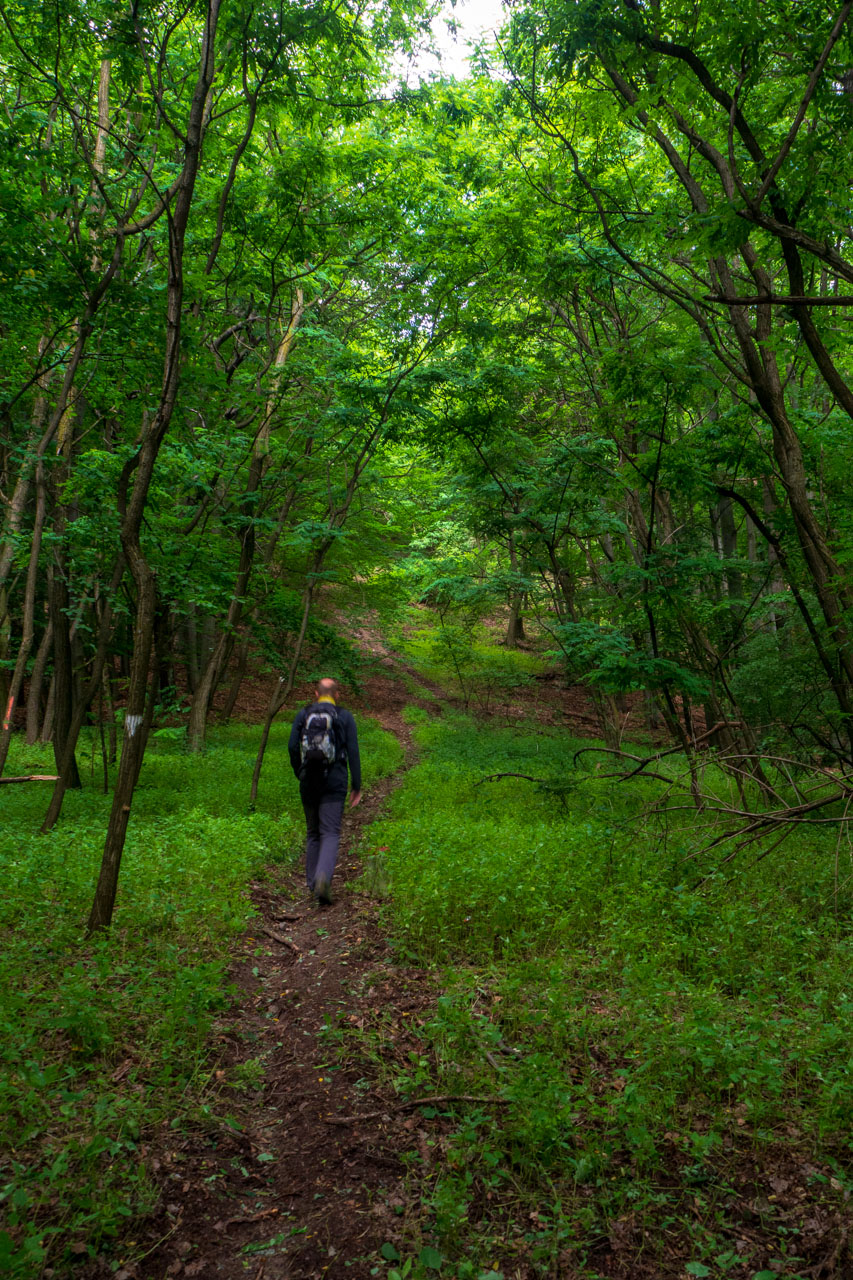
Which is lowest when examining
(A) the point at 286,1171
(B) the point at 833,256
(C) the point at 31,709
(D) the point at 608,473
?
(A) the point at 286,1171

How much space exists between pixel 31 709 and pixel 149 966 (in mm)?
13800

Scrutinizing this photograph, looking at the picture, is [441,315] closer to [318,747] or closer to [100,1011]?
[318,747]

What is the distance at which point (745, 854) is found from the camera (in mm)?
7227

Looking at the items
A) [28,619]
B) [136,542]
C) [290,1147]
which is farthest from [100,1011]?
[28,619]

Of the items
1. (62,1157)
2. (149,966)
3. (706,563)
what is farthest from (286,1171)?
(706,563)

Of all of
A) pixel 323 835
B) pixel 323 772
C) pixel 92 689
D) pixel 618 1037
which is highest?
pixel 92 689

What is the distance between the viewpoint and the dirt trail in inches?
102

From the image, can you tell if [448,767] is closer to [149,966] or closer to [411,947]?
[411,947]

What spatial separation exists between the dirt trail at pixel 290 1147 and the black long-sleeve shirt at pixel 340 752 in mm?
1881

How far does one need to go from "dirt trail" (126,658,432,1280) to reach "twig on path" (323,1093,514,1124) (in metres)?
0.02

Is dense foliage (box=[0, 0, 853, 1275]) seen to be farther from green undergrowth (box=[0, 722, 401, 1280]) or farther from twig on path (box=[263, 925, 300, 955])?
twig on path (box=[263, 925, 300, 955])

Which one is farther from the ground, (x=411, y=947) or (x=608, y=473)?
(x=608, y=473)

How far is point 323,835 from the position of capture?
22.5ft

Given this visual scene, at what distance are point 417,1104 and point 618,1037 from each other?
4.05 ft
